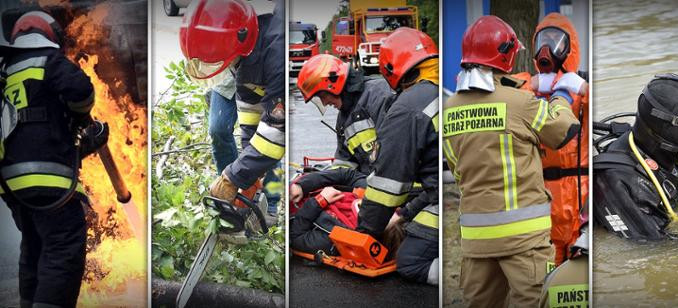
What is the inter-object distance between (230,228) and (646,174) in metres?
2.83

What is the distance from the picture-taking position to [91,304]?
6.58m

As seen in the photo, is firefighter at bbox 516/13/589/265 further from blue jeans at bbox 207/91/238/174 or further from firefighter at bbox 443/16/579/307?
blue jeans at bbox 207/91/238/174

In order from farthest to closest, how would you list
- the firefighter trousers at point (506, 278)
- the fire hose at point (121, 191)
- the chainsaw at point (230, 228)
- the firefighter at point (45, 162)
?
the fire hose at point (121, 191), the chainsaw at point (230, 228), the firefighter at point (45, 162), the firefighter trousers at point (506, 278)

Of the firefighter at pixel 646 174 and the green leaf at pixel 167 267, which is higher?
the firefighter at pixel 646 174

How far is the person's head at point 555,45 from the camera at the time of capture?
19.7 feet

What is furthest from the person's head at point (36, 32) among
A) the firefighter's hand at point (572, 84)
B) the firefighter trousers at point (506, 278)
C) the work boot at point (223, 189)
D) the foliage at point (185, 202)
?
the firefighter's hand at point (572, 84)

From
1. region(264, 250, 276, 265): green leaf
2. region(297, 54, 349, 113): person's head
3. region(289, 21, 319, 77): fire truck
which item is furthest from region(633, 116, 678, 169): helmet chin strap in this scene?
region(264, 250, 276, 265): green leaf

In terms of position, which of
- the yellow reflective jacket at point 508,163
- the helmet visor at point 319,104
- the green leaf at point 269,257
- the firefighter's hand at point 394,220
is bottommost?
the green leaf at point 269,257

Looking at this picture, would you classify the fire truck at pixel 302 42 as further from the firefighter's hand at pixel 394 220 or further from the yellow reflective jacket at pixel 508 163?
the yellow reflective jacket at pixel 508 163

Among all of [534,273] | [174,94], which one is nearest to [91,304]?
[174,94]

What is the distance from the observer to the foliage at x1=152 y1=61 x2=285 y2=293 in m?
6.47

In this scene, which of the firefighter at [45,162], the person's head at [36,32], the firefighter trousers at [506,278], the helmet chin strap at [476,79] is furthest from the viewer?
the person's head at [36,32]

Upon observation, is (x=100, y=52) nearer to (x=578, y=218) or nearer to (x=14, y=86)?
(x=14, y=86)

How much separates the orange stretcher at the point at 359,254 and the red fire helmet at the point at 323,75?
3.10 feet
